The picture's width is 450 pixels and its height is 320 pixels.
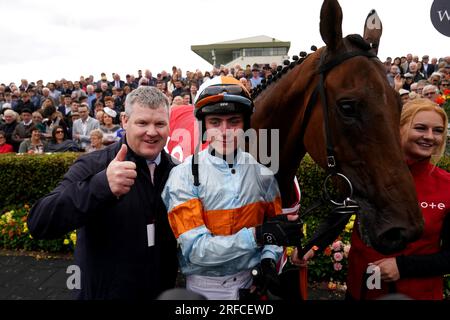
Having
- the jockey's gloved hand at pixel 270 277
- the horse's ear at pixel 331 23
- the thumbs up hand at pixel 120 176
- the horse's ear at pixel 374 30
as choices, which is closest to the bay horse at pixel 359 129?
the horse's ear at pixel 331 23

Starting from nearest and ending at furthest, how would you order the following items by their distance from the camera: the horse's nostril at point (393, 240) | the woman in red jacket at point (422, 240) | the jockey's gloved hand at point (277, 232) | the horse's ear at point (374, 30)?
the jockey's gloved hand at point (277, 232) → the horse's nostril at point (393, 240) → the woman in red jacket at point (422, 240) → the horse's ear at point (374, 30)

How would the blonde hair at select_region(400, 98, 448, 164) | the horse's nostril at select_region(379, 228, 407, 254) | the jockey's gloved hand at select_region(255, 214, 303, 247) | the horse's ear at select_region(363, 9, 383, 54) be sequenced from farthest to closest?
the horse's ear at select_region(363, 9, 383, 54)
the blonde hair at select_region(400, 98, 448, 164)
the horse's nostril at select_region(379, 228, 407, 254)
the jockey's gloved hand at select_region(255, 214, 303, 247)

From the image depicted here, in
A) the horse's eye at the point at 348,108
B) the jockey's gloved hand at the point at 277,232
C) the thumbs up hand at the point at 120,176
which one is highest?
the horse's eye at the point at 348,108

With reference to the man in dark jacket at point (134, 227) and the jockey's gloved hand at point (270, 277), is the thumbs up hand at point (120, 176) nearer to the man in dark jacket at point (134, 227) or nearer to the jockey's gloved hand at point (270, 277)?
the man in dark jacket at point (134, 227)

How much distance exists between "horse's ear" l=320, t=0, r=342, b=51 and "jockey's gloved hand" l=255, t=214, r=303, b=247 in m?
1.13

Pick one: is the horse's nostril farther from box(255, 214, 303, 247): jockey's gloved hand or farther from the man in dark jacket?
the man in dark jacket

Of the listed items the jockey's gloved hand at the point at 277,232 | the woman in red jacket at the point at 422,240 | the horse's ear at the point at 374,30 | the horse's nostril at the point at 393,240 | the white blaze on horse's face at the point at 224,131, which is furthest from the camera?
the horse's ear at the point at 374,30

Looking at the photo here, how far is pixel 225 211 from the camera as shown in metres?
1.63

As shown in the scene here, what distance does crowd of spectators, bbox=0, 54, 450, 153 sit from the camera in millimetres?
7789

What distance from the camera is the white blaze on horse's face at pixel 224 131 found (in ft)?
5.63

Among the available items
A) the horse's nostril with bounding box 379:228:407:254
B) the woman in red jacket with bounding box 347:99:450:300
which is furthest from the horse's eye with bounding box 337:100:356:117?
the horse's nostril with bounding box 379:228:407:254

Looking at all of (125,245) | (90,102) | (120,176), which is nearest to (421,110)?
(120,176)

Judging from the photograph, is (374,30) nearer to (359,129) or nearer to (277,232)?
(359,129)

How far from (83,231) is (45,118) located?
947cm
